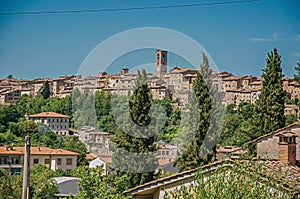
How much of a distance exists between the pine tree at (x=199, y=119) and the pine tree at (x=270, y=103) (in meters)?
1.19

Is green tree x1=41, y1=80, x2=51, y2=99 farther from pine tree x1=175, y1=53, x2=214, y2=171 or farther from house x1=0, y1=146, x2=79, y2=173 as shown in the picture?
pine tree x1=175, y1=53, x2=214, y2=171

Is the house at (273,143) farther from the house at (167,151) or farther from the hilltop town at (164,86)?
the hilltop town at (164,86)

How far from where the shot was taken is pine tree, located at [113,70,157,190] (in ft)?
47.1

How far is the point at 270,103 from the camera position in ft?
46.7

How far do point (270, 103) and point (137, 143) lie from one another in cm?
348

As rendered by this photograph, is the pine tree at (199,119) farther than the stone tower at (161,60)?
No

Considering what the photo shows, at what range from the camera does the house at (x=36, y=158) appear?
36.8 metres

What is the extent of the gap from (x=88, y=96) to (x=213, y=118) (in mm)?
33582

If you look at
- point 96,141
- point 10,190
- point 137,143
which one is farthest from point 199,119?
point 96,141

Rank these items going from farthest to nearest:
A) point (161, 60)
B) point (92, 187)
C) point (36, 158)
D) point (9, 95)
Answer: point (9, 95)
point (36, 158)
point (161, 60)
point (92, 187)

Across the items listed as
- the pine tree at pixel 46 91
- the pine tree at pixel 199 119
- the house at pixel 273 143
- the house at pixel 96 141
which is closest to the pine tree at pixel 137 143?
the pine tree at pixel 199 119

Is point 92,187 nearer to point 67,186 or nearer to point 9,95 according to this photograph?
point 67,186

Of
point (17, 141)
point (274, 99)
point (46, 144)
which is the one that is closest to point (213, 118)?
point (274, 99)

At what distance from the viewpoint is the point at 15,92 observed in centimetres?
7506
